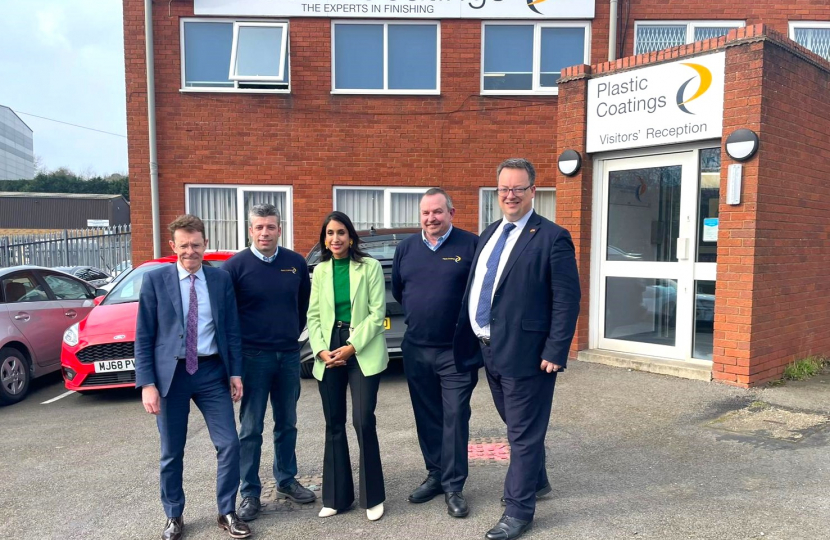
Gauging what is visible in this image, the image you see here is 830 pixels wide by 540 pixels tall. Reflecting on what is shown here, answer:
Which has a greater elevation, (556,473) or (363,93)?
(363,93)

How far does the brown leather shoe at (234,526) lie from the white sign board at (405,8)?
914cm

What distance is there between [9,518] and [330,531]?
204 cm

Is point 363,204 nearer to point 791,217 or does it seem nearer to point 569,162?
point 569,162

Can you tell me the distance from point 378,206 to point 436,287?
296 inches

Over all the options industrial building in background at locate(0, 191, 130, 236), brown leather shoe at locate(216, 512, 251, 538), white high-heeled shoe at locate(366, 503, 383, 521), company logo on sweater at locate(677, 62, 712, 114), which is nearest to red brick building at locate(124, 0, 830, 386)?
company logo on sweater at locate(677, 62, 712, 114)

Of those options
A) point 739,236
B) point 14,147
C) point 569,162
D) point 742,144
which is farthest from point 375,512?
point 14,147

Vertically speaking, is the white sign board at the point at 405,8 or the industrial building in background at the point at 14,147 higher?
the industrial building in background at the point at 14,147

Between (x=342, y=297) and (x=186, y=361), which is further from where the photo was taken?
(x=342, y=297)

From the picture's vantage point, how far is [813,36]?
1096 centimetres

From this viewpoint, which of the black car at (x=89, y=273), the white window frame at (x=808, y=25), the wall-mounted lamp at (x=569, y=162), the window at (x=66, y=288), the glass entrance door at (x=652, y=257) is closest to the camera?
the glass entrance door at (x=652, y=257)

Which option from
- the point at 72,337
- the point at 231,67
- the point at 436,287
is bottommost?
the point at 72,337

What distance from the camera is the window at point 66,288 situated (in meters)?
8.20

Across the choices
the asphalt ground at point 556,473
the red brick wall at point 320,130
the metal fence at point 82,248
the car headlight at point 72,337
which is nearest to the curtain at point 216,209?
the red brick wall at point 320,130

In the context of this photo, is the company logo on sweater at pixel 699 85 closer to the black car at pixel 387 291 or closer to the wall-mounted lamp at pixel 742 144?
the wall-mounted lamp at pixel 742 144
